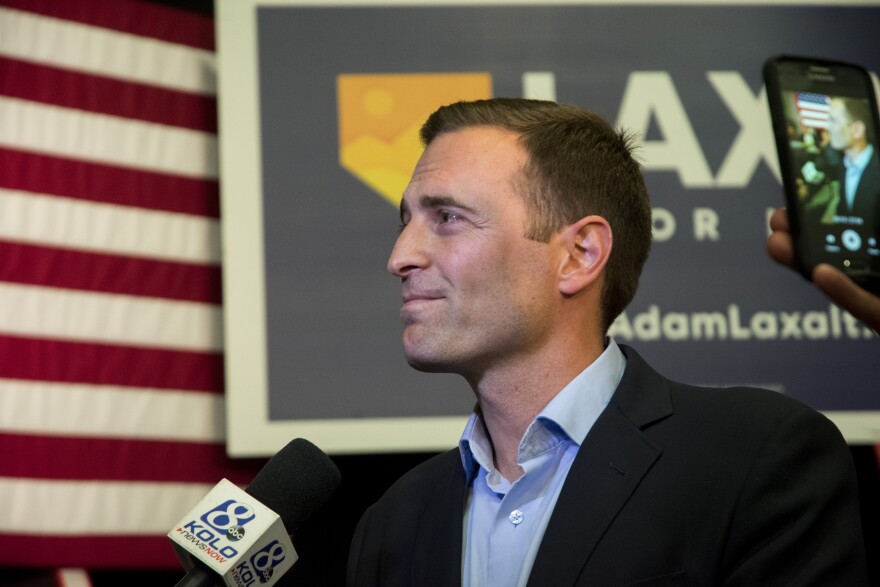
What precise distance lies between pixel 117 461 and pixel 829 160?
1.87 m

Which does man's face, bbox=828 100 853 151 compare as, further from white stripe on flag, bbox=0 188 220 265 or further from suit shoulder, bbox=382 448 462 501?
white stripe on flag, bbox=0 188 220 265

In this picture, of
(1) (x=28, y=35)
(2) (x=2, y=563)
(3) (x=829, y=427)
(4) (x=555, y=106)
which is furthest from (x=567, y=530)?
(1) (x=28, y=35)

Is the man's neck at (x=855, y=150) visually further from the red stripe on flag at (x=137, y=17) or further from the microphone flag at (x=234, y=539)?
the red stripe on flag at (x=137, y=17)

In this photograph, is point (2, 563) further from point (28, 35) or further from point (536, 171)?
point (536, 171)

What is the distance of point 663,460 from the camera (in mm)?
1452

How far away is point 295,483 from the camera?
55.4 inches

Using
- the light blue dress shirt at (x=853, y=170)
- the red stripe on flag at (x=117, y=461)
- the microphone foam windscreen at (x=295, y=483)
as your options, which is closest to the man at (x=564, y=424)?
the microphone foam windscreen at (x=295, y=483)

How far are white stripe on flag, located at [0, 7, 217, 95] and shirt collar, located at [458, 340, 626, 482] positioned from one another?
147 centimetres

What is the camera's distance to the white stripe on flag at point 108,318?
260cm

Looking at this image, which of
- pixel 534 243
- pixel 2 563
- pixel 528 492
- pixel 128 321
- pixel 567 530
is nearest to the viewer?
pixel 567 530

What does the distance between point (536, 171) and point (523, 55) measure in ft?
3.72

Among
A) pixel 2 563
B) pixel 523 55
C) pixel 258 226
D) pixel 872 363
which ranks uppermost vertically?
pixel 523 55

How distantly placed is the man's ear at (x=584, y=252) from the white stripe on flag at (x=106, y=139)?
131 centimetres

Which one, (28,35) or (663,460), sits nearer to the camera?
(663,460)
